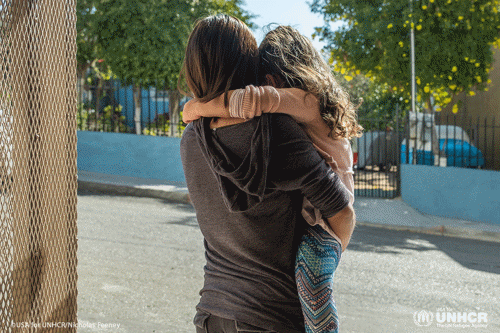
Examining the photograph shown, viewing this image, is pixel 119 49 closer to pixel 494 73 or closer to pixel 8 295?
pixel 494 73

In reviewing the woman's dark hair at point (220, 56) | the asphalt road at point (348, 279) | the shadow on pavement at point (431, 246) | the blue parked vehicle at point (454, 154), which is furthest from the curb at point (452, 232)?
the woman's dark hair at point (220, 56)

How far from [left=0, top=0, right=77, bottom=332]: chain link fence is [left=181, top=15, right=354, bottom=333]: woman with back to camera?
2.52 ft

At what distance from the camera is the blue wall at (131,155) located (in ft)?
44.6

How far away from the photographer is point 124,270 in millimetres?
5887

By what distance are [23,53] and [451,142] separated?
9.88 metres

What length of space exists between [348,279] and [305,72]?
4.46 meters

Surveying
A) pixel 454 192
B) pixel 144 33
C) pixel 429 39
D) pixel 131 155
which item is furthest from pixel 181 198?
pixel 429 39

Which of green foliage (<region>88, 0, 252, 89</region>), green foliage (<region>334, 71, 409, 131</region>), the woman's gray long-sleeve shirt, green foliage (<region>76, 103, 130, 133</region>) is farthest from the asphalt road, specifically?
green foliage (<region>88, 0, 252, 89</region>)

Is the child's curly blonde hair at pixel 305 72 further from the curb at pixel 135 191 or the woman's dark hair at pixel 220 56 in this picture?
the curb at pixel 135 191

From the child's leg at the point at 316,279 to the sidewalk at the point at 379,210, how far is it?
7701 mm

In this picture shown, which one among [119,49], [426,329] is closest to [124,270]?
[426,329]

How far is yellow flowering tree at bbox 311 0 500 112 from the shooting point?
37.1 ft

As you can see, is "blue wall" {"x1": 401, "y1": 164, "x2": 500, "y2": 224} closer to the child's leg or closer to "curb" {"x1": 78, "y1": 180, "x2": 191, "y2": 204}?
"curb" {"x1": 78, "y1": 180, "x2": 191, "y2": 204}

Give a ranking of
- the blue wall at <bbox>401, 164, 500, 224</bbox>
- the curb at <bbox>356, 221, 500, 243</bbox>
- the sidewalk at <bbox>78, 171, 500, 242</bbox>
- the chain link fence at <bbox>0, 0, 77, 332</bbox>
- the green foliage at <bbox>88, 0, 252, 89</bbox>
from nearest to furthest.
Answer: the chain link fence at <bbox>0, 0, 77, 332</bbox> < the curb at <bbox>356, 221, 500, 243</bbox> < the sidewalk at <bbox>78, 171, 500, 242</bbox> < the blue wall at <bbox>401, 164, 500, 224</bbox> < the green foliage at <bbox>88, 0, 252, 89</bbox>
